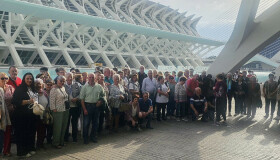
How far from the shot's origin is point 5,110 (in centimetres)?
381

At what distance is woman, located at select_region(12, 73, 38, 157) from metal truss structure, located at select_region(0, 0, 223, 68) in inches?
636

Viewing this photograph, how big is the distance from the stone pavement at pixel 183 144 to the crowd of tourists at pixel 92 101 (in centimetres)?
33

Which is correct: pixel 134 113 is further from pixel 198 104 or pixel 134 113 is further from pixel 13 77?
pixel 13 77

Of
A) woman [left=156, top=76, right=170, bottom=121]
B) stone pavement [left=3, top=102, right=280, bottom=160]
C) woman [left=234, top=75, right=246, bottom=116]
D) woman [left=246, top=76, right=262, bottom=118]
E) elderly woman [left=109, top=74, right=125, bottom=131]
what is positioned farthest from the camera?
woman [left=234, top=75, right=246, bottom=116]

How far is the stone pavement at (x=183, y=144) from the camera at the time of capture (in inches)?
157

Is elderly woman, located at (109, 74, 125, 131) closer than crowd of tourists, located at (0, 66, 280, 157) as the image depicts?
No

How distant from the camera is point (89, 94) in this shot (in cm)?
467

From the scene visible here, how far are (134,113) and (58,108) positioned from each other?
1919 mm

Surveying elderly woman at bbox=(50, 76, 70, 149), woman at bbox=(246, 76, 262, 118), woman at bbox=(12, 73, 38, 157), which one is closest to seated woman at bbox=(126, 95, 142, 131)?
elderly woman at bbox=(50, 76, 70, 149)

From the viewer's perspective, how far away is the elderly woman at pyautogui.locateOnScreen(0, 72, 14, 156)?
3.70 metres

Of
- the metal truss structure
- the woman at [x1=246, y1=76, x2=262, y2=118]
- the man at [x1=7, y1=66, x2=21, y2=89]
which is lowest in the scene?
the woman at [x1=246, y1=76, x2=262, y2=118]

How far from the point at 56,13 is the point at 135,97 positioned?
58.2 feet

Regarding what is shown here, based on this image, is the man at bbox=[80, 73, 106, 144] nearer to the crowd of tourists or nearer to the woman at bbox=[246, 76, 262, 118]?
the crowd of tourists

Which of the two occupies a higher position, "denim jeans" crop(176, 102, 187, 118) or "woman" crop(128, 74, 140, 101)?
"woman" crop(128, 74, 140, 101)
